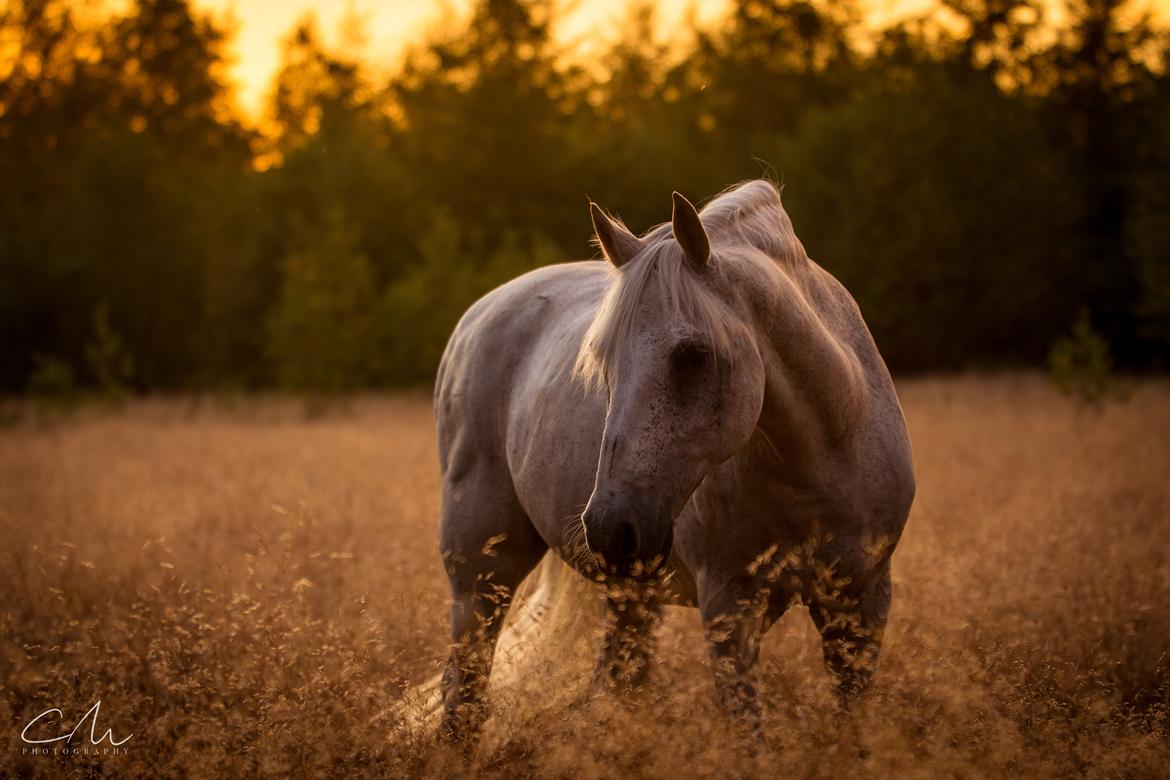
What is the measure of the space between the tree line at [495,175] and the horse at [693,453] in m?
13.0

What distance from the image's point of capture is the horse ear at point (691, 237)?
8.16 ft

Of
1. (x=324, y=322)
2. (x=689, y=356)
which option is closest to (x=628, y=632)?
(x=689, y=356)

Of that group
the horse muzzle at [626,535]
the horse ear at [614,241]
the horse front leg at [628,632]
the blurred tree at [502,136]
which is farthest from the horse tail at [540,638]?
the blurred tree at [502,136]

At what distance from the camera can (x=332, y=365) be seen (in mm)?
16516

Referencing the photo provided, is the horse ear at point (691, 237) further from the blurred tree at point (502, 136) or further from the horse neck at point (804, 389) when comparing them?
the blurred tree at point (502, 136)

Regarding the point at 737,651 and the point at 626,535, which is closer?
the point at 626,535

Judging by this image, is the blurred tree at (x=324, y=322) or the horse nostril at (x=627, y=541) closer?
the horse nostril at (x=627, y=541)

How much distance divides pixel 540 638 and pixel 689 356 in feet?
5.99

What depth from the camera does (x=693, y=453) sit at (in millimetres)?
2473

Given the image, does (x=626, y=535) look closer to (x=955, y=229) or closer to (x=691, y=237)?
(x=691, y=237)

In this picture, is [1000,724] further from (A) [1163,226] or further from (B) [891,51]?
(B) [891,51]

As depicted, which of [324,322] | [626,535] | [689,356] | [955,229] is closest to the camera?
[626,535]

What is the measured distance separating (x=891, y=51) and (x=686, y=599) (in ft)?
78.7

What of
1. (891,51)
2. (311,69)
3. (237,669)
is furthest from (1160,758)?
(311,69)
